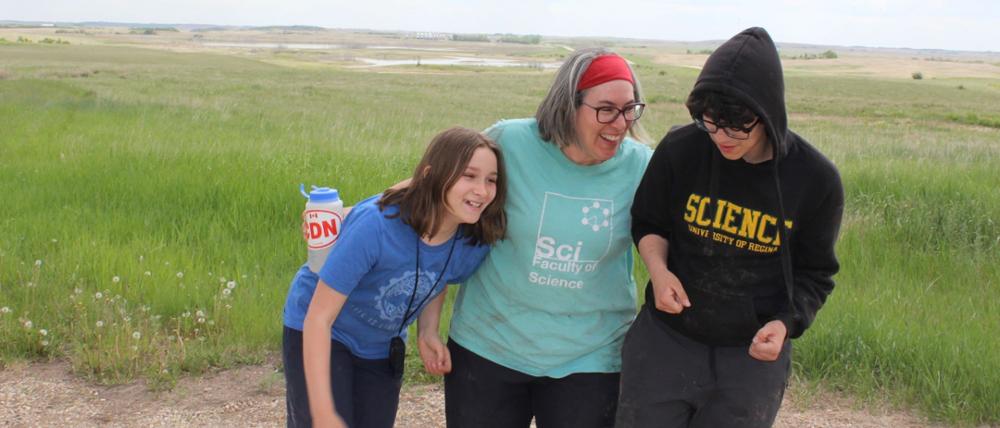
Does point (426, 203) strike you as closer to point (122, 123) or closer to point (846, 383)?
point (846, 383)

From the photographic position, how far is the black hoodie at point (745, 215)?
230 centimetres

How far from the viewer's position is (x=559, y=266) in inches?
109

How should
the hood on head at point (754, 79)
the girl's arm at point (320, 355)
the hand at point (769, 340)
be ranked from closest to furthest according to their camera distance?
the hood on head at point (754, 79)
the hand at point (769, 340)
the girl's arm at point (320, 355)

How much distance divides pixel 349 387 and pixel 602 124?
1.16 meters

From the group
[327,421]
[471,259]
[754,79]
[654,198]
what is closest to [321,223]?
[471,259]

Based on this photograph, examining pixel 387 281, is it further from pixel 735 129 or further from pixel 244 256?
pixel 244 256

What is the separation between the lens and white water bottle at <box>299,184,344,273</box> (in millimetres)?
2844

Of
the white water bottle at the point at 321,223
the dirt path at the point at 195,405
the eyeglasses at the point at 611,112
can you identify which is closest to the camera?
the eyeglasses at the point at 611,112

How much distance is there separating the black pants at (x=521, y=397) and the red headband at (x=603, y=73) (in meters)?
0.90

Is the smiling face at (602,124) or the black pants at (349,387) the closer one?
the smiling face at (602,124)

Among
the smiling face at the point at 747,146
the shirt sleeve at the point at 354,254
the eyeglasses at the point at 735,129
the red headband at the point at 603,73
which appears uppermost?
the red headband at the point at 603,73

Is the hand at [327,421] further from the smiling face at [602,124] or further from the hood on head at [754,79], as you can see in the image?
the hood on head at [754,79]

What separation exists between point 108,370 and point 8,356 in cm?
56

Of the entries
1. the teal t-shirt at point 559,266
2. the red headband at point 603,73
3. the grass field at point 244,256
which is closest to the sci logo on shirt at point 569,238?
the teal t-shirt at point 559,266
